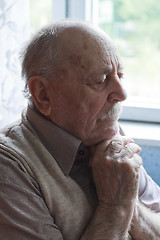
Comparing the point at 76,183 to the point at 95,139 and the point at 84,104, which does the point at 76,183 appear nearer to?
the point at 95,139

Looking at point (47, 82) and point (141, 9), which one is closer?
point (47, 82)

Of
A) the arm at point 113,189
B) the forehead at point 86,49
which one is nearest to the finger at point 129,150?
the arm at point 113,189

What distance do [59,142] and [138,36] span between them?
107cm

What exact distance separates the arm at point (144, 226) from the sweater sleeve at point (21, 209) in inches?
12.9

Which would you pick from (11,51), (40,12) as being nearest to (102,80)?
(11,51)

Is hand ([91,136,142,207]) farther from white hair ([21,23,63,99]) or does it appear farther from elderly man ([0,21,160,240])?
white hair ([21,23,63,99])

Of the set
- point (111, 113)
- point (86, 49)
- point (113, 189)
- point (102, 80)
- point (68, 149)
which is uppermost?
point (86, 49)

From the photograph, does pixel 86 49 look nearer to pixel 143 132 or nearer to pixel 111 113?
pixel 111 113

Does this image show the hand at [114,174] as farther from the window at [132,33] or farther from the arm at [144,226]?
the window at [132,33]

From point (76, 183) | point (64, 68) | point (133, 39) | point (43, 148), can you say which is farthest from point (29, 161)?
point (133, 39)

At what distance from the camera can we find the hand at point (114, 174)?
3.93ft

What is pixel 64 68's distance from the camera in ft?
3.74

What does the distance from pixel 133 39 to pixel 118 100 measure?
3.07 feet

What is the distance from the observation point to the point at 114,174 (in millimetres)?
1217
